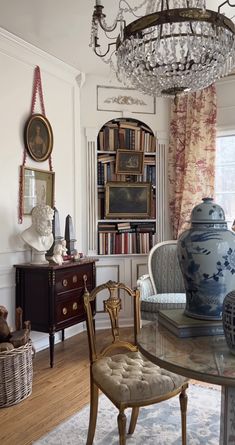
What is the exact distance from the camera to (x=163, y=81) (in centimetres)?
237

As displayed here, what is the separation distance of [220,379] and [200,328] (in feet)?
1.27

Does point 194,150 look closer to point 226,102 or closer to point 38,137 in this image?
point 226,102

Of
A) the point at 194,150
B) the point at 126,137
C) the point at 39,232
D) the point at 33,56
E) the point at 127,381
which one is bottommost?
the point at 127,381

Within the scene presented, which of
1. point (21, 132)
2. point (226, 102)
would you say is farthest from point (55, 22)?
point (226, 102)

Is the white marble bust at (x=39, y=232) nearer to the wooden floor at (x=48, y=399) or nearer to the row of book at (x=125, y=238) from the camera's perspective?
the wooden floor at (x=48, y=399)

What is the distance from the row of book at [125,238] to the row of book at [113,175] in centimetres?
52

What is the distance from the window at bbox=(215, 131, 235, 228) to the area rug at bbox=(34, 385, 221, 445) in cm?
233

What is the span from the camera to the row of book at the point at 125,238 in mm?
4559

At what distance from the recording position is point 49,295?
11.0 ft

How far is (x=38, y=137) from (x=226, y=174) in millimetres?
2148

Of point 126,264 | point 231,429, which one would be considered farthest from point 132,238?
point 231,429

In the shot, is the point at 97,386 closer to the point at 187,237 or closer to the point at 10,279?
the point at 187,237

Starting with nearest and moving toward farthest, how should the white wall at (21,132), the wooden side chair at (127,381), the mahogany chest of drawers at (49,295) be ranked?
the wooden side chair at (127,381) → the mahogany chest of drawers at (49,295) → the white wall at (21,132)

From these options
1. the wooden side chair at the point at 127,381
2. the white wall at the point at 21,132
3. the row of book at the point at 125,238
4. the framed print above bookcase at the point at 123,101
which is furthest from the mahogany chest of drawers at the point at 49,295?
the framed print above bookcase at the point at 123,101
